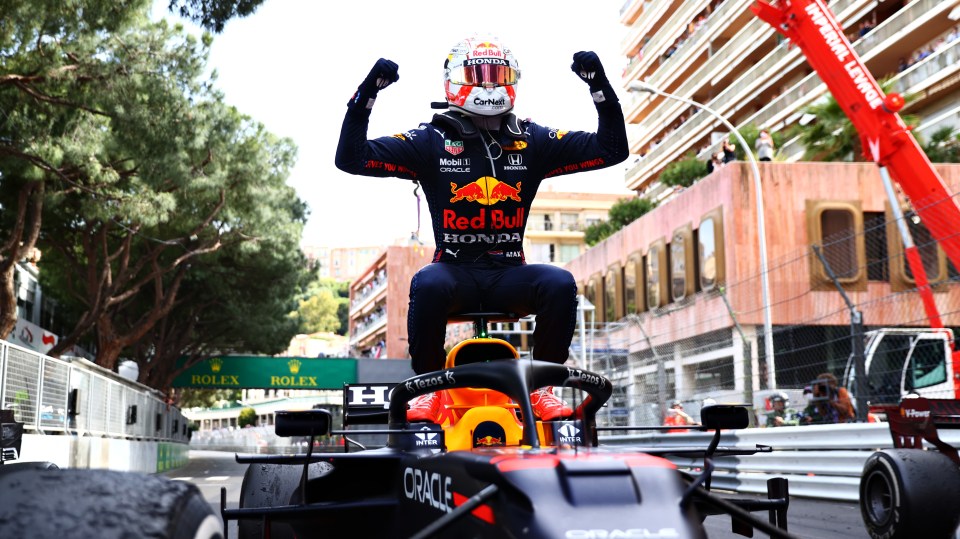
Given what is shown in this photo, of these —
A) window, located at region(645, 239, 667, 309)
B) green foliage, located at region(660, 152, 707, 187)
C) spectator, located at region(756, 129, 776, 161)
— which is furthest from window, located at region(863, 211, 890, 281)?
green foliage, located at region(660, 152, 707, 187)

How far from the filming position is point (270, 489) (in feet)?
15.8

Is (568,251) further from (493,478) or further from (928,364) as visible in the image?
(493,478)

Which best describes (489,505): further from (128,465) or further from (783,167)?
(783,167)

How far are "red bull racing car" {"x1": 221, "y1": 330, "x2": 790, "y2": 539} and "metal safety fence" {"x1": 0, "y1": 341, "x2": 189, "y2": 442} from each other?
6647mm

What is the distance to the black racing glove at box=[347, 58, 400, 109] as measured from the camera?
186 inches

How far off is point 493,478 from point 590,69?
9.06 ft

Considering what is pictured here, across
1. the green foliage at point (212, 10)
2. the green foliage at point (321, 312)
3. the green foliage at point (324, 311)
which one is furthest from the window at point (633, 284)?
the green foliage at point (321, 312)

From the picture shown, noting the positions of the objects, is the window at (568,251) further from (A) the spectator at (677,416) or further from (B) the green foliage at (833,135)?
Answer: (A) the spectator at (677,416)

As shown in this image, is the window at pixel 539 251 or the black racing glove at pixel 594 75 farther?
the window at pixel 539 251

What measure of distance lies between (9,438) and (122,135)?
12.0m

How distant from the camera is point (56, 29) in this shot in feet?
57.1

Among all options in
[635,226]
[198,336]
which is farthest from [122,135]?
[198,336]

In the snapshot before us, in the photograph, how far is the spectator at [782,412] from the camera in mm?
14266

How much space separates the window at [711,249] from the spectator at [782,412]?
1417 centimetres
